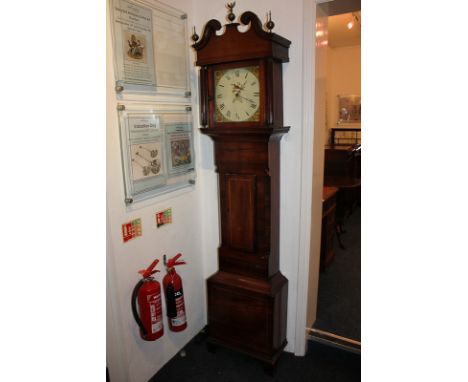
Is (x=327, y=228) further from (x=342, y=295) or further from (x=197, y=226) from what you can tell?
(x=197, y=226)

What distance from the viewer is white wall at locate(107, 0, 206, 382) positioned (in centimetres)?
170

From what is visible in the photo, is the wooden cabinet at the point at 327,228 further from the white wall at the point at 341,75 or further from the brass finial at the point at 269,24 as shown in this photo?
the white wall at the point at 341,75

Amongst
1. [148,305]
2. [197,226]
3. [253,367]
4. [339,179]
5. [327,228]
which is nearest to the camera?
[148,305]

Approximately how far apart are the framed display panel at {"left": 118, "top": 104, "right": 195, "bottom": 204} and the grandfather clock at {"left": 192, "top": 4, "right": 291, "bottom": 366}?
0.18m

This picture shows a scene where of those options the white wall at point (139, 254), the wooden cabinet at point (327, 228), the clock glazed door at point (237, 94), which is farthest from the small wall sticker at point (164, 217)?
the wooden cabinet at point (327, 228)

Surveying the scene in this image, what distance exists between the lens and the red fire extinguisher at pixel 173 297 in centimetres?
201

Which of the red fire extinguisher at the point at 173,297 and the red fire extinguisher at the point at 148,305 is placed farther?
the red fire extinguisher at the point at 173,297

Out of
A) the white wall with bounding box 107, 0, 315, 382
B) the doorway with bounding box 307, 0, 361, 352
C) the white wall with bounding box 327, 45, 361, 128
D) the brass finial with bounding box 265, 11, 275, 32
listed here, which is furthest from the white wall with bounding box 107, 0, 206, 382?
the white wall with bounding box 327, 45, 361, 128

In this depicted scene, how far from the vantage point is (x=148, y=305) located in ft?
6.08

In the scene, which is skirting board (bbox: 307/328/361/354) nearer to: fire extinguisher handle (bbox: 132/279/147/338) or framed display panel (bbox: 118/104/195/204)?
fire extinguisher handle (bbox: 132/279/147/338)

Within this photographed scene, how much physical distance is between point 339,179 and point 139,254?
3452 millimetres

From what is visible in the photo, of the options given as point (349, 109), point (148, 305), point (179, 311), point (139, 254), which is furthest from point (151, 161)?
point (349, 109)

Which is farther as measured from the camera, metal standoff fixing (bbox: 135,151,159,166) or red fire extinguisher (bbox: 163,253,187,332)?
red fire extinguisher (bbox: 163,253,187,332)
